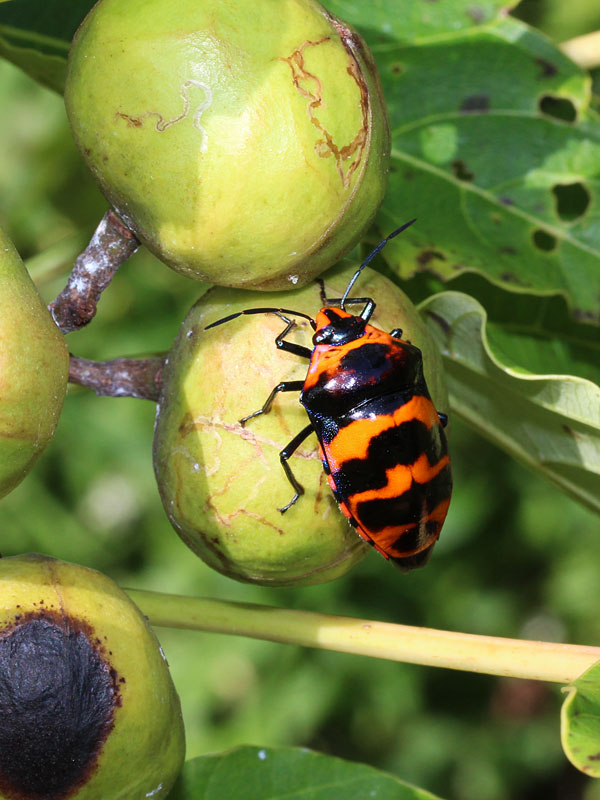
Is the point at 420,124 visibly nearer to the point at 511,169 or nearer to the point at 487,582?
the point at 511,169

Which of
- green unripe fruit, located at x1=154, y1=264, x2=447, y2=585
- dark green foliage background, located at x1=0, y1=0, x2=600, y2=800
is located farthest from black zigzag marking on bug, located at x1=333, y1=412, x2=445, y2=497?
dark green foliage background, located at x1=0, y1=0, x2=600, y2=800

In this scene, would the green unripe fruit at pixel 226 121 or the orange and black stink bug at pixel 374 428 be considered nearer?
the green unripe fruit at pixel 226 121

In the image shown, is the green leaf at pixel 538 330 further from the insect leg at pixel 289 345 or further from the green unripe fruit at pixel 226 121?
the green unripe fruit at pixel 226 121

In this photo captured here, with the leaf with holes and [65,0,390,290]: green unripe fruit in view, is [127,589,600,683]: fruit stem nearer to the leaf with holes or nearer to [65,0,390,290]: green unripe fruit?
[65,0,390,290]: green unripe fruit

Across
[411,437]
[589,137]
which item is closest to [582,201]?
[589,137]

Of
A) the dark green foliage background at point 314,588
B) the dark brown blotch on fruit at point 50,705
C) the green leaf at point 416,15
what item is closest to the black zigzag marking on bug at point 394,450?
the dark brown blotch on fruit at point 50,705

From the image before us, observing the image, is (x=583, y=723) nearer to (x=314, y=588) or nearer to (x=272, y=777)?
(x=272, y=777)

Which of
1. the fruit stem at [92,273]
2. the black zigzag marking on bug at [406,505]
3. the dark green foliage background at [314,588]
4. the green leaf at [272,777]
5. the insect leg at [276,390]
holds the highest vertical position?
the fruit stem at [92,273]
